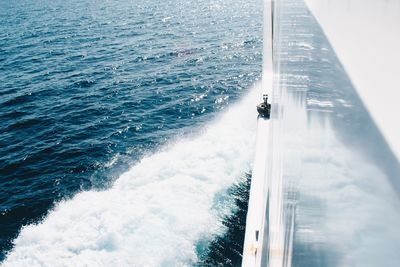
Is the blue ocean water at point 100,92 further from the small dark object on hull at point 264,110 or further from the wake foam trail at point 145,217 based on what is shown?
the small dark object on hull at point 264,110

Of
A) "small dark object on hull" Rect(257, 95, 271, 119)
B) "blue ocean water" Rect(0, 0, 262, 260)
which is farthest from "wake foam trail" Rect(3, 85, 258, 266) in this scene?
"small dark object on hull" Rect(257, 95, 271, 119)

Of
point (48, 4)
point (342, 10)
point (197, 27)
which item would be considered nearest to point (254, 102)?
point (342, 10)

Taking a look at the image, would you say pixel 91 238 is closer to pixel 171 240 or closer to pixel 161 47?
pixel 171 240

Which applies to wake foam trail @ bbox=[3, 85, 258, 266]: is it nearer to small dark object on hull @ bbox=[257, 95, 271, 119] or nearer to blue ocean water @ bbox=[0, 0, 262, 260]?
blue ocean water @ bbox=[0, 0, 262, 260]

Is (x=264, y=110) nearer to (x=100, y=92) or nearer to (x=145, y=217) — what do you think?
(x=145, y=217)

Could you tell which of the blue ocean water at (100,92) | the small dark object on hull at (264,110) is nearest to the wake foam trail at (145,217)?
the blue ocean water at (100,92)

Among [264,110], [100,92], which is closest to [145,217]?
[264,110]
